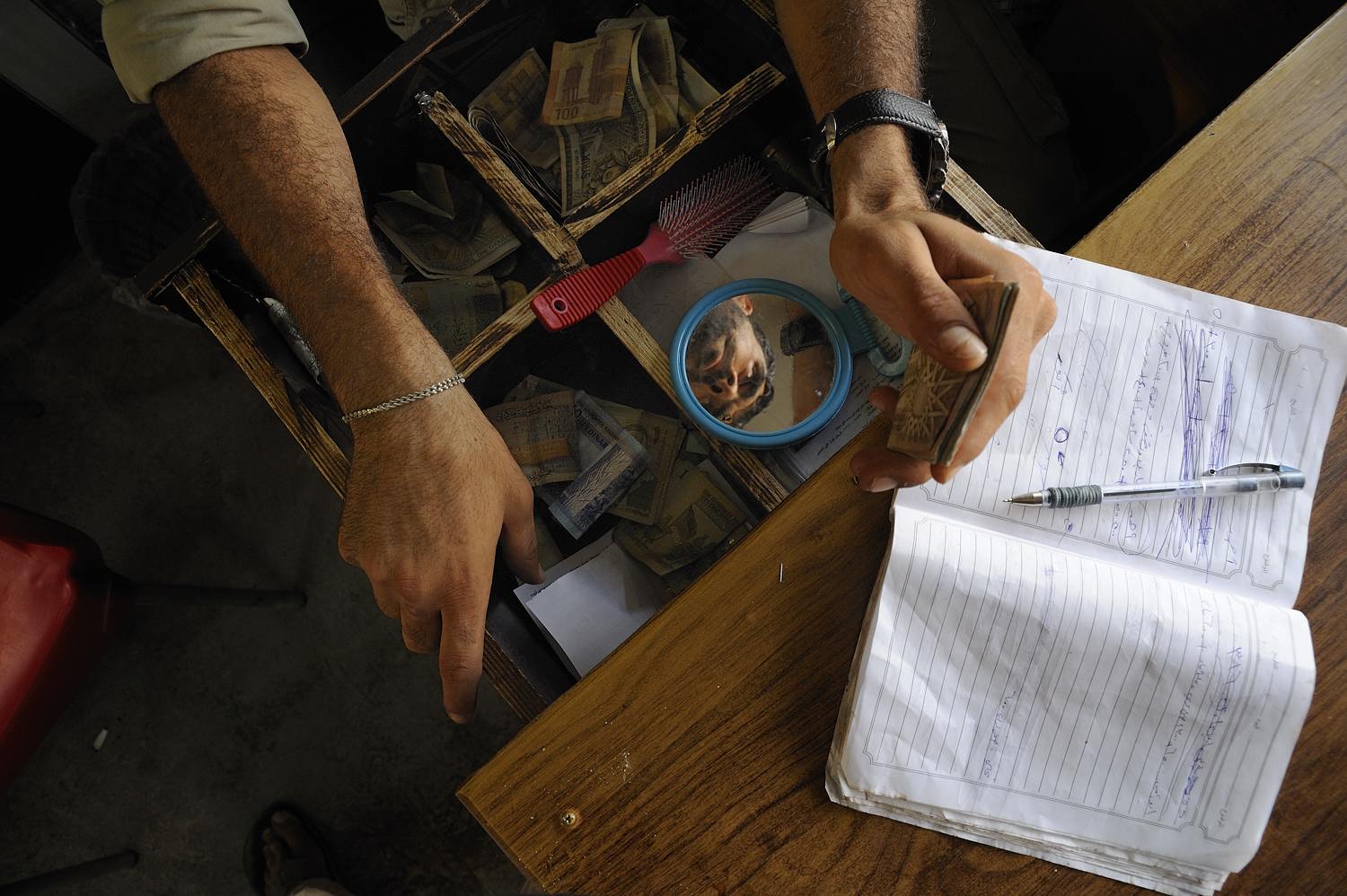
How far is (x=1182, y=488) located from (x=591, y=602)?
70cm

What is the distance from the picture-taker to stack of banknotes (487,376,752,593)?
1.16 meters

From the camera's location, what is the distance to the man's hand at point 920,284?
27.5 inches

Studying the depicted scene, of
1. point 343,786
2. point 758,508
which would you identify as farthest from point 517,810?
point 343,786

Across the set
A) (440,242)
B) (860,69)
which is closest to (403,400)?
(440,242)

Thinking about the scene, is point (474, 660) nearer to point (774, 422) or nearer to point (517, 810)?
point (517, 810)

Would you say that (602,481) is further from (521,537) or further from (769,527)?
(769,527)

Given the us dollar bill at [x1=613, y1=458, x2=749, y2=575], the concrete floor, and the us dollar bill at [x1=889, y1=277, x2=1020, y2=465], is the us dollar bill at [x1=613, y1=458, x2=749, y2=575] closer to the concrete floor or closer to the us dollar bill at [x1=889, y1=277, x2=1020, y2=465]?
the us dollar bill at [x1=889, y1=277, x2=1020, y2=465]

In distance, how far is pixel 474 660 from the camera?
0.88 m

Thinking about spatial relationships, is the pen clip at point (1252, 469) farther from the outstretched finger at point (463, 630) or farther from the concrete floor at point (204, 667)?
the concrete floor at point (204, 667)

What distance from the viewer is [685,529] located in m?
1.17

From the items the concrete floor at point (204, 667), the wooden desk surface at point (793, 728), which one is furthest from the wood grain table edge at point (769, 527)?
the concrete floor at point (204, 667)

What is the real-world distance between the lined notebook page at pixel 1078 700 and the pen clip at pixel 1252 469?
12 centimetres

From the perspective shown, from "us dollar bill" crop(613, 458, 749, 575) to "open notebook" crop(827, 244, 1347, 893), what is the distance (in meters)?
0.41

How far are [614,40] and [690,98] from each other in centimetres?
15
